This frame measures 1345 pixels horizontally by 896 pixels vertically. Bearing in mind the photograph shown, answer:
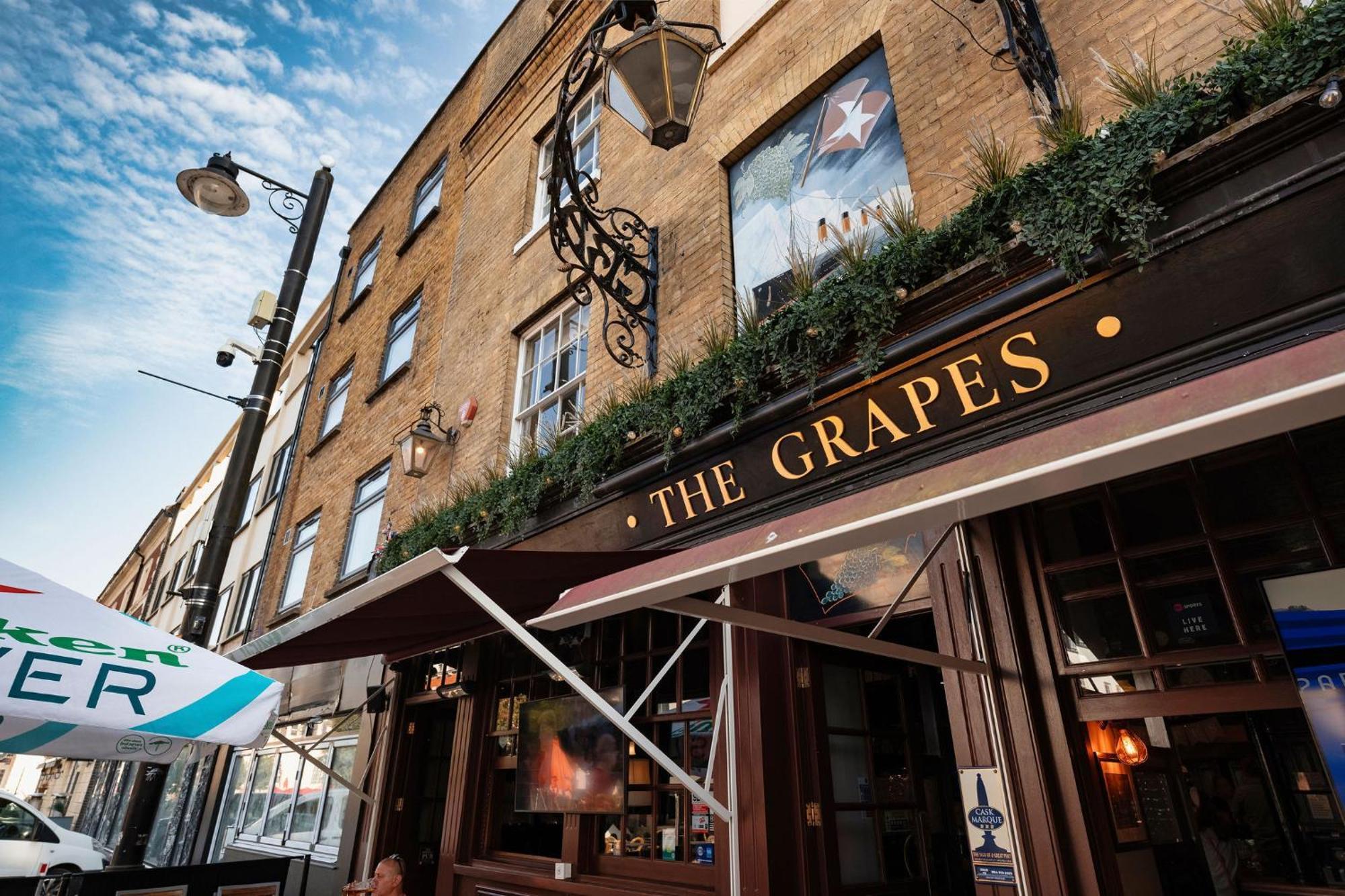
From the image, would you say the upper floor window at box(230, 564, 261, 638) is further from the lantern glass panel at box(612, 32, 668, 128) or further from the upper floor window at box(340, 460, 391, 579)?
the lantern glass panel at box(612, 32, 668, 128)

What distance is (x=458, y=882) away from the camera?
22.7 ft

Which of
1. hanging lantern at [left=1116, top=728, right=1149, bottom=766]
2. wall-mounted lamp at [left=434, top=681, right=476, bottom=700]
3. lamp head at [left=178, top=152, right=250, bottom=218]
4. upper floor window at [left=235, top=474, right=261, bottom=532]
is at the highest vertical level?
upper floor window at [left=235, top=474, right=261, bottom=532]

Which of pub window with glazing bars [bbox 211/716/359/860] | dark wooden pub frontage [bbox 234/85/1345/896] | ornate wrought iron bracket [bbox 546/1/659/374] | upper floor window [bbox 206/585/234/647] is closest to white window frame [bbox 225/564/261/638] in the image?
upper floor window [bbox 206/585/234/647]

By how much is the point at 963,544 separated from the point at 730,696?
1.74m

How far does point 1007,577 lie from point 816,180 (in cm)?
361

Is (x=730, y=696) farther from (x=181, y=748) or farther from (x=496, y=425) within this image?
(x=496, y=425)

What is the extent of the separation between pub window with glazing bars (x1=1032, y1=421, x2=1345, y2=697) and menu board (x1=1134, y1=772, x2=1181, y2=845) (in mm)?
1249

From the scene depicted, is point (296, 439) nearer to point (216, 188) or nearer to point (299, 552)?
point (299, 552)

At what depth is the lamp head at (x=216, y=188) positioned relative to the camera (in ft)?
24.4

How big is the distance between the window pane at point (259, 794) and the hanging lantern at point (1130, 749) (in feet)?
38.4

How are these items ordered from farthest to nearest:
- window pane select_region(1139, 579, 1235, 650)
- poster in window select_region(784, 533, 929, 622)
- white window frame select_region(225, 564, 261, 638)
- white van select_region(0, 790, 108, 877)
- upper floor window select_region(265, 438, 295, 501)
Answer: upper floor window select_region(265, 438, 295, 501) < white window frame select_region(225, 564, 261, 638) < white van select_region(0, 790, 108, 877) < poster in window select_region(784, 533, 929, 622) < window pane select_region(1139, 579, 1235, 650)

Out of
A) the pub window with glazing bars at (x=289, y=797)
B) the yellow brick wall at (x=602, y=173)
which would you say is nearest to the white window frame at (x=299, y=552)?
the yellow brick wall at (x=602, y=173)

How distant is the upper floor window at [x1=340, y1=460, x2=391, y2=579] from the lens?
11.0 meters

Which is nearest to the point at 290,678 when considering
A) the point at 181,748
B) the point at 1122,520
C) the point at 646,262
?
the point at 181,748
